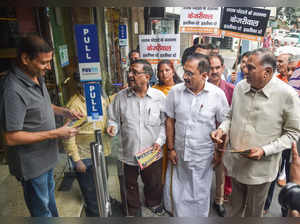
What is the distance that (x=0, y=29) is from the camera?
99 cm

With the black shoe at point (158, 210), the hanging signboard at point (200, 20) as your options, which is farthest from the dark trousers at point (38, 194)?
the hanging signboard at point (200, 20)

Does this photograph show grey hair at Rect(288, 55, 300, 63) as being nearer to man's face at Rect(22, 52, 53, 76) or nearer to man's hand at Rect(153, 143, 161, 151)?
man's hand at Rect(153, 143, 161, 151)

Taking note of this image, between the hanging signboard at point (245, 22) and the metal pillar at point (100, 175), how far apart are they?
0.83 m

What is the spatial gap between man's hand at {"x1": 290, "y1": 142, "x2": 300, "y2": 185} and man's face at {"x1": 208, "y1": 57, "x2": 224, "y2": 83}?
53 cm

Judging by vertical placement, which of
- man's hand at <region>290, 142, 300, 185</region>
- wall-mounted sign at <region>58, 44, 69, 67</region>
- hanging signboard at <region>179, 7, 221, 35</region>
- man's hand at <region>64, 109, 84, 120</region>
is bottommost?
man's hand at <region>290, 142, 300, 185</region>

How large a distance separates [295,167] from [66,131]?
3.66 ft

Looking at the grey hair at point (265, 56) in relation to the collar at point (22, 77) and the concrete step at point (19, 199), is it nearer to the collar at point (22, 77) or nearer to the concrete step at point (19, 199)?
the collar at point (22, 77)

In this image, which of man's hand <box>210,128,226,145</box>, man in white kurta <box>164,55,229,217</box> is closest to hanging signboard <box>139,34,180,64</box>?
man in white kurta <box>164,55,229,217</box>

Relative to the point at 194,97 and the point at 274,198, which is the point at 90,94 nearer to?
the point at 194,97

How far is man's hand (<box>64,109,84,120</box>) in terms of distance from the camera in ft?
3.82

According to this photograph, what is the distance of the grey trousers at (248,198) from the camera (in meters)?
1.34

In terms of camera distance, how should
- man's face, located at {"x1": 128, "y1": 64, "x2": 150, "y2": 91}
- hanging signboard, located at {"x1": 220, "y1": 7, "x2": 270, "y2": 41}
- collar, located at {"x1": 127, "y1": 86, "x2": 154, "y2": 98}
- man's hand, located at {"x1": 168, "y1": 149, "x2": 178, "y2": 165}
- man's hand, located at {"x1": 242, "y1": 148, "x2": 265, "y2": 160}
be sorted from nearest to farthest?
hanging signboard, located at {"x1": 220, "y1": 7, "x2": 270, "y2": 41} < man's hand, located at {"x1": 242, "y1": 148, "x2": 265, "y2": 160} < man's face, located at {"x1": 128, "y1": 64, "x2": 150, "y2": 91} < collar, located at {"x1": 127, "y1": 86, "x2": 154, "y2": 98} < man's hand, located at {"x1": 168, "y1": 149, "x2": 178, "y2": 165}

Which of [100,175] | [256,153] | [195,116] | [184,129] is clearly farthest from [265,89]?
[100,175]

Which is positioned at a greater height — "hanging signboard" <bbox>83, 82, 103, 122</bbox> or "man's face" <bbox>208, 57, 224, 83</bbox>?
"man's face" <bbox>208, 57, 224, 83</bbox>
